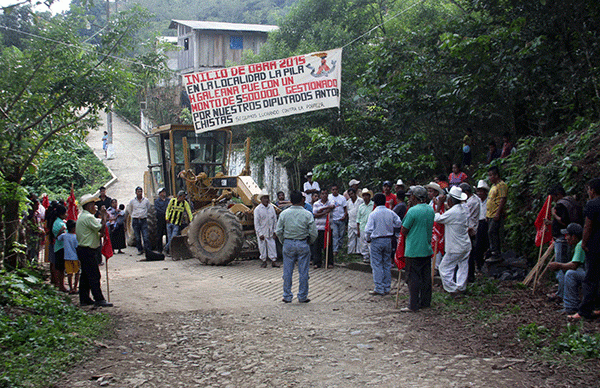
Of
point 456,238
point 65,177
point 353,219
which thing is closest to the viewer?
point 456,238

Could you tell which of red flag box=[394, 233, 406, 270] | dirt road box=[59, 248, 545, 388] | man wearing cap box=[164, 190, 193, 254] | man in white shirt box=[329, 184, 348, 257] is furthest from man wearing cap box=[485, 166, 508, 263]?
man wearing cap box=[164, 190, 193, 254]

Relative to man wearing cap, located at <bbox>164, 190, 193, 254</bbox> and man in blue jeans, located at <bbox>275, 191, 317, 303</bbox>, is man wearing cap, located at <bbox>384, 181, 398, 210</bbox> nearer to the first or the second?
man in blue jeans, located at <bbox>275, 191, 317, 303</bbox>

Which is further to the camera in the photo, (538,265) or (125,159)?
(125,159)

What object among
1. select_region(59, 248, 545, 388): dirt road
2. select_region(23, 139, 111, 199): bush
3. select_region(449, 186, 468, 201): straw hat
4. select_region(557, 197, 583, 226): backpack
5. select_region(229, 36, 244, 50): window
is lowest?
select_region(59, 248, 545, 388): dirt road

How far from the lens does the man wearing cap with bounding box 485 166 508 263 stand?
9602mm

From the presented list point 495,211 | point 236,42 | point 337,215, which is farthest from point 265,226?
point 236,42

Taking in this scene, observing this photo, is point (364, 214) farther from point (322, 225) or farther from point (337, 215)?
point (337, 215)

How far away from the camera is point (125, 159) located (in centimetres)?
3253

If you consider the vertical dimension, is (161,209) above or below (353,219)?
above

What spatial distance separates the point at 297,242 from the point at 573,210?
386 centimetres

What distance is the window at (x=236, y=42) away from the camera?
3356 centimetres

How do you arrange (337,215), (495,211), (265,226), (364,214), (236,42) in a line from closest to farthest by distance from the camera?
1. (495,211)
2. (364,214)
3. (265,226)
4. (337,215)
5. (236,42)

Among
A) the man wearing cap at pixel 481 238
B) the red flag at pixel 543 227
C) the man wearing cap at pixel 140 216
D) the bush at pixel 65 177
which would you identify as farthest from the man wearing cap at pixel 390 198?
the bush at pixel 65 177

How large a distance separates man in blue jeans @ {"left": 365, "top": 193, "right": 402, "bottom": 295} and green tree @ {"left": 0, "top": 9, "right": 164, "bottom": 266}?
15.4 ft
